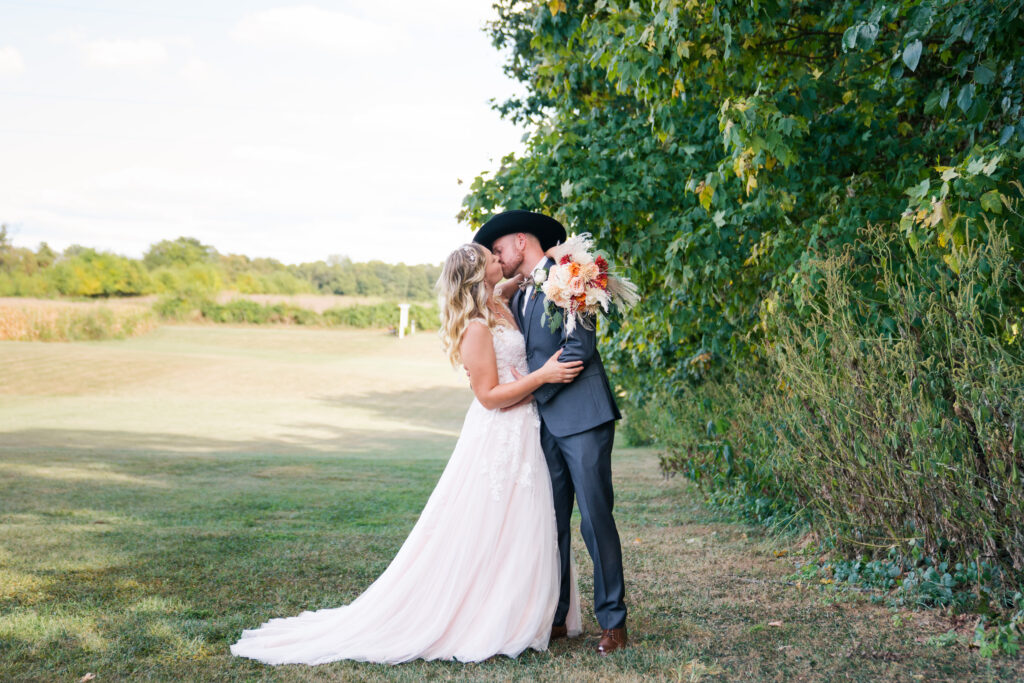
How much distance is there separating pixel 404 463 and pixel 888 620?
38.1 ft

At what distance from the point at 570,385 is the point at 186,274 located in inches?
2755

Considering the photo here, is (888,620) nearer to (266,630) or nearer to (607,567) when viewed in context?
(607,567)

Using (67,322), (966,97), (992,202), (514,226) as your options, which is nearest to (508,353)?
(514,226)

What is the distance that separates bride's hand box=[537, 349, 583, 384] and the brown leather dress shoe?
130 centimetres

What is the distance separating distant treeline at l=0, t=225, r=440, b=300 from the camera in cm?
5666

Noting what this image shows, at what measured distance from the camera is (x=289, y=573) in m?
5.92

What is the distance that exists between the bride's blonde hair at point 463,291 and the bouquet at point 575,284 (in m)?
0.33

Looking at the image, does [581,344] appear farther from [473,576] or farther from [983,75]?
[983,75]

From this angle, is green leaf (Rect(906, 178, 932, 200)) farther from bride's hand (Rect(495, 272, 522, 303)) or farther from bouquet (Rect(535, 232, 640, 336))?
bride's hand (Rect(495, 272, 522, 303))

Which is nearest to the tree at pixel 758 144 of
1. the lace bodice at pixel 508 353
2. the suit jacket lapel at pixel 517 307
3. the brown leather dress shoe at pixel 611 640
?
the suit jacket lapel at pixel 517 307

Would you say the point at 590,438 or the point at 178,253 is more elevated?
the point at 178,253

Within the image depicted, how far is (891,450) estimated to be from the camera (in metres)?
4.75

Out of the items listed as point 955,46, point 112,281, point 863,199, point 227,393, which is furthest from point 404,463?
point 112,281

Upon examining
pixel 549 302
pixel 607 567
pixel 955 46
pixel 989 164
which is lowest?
pixel 607 567
